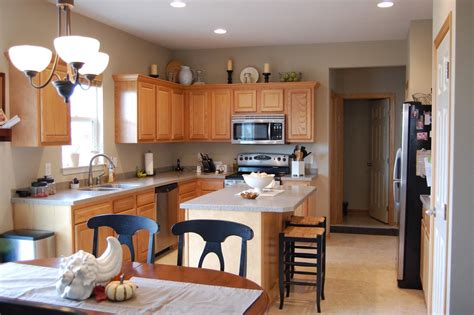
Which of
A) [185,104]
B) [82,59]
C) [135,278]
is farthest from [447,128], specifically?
[185,104]

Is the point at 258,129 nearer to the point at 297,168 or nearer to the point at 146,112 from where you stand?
the point at 297,168

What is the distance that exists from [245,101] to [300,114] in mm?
803

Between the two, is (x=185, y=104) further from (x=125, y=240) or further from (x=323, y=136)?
(x=125, y=240)

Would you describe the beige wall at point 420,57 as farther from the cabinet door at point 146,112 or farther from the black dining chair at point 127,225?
the black dining chair at point 127,225

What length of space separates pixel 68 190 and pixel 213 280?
291cm

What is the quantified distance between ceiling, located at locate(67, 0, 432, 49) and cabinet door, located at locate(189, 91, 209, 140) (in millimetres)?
769

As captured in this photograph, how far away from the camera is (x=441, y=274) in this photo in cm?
265

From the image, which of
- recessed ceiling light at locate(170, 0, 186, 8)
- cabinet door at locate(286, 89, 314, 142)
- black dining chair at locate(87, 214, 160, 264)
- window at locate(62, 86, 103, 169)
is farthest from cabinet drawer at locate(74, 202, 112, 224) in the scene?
cabinet door at locate(286, 89, 314, 142)

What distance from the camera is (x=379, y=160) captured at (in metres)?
7.83

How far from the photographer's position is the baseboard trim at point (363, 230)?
686cm

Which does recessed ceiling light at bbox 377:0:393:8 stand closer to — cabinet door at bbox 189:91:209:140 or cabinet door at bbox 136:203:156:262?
cabinet door at bbox 189:91:209:140

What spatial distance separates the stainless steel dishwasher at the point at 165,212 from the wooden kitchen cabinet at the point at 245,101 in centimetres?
153

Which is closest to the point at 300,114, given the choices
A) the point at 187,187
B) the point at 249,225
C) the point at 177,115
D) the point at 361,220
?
the point at 177,115

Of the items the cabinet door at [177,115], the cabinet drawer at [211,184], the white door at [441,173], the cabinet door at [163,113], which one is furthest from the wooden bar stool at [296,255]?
the cabinet door at [177,115]
